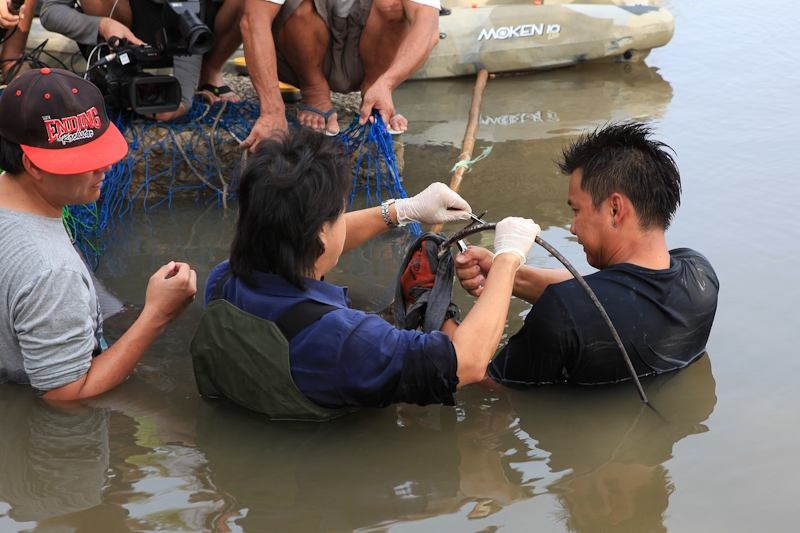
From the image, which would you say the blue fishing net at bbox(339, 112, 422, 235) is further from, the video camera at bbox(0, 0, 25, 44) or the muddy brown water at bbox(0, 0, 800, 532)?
the video camera at bbox(0, 0, 25, 44)

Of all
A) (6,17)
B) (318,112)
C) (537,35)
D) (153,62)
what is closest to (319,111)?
(318,112)

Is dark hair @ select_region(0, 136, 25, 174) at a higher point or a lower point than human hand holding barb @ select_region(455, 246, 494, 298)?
higher

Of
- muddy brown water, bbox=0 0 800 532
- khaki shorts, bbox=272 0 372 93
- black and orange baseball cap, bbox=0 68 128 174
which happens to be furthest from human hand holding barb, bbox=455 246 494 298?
khaki shorts, bbox=272 0 372 93

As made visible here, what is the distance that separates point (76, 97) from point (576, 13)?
15.4 ft

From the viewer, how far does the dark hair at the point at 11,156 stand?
111 inches

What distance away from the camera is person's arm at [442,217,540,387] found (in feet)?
8.75

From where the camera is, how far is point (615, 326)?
2.94 m

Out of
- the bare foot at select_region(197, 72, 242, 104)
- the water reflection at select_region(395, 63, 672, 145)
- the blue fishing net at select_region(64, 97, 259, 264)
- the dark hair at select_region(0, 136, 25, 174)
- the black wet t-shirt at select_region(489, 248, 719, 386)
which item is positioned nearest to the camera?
the dark hair at select_region(0, 136, 25, 174)

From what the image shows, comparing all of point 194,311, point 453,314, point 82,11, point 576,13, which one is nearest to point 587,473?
point 453,314

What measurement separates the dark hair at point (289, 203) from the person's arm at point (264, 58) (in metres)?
1.94

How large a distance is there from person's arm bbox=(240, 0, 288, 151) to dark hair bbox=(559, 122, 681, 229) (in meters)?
1.99

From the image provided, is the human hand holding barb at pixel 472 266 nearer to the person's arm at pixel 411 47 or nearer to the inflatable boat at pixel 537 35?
the person's arm at pixel 411 47

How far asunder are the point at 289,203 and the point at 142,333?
0.73m

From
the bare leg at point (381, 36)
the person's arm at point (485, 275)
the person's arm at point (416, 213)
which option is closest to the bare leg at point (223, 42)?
the bare leg at point (381, 36)
